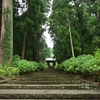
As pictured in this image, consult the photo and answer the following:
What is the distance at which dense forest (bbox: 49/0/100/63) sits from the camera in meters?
16.4

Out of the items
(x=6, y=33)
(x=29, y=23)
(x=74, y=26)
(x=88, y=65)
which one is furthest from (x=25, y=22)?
(x=88, y=65)

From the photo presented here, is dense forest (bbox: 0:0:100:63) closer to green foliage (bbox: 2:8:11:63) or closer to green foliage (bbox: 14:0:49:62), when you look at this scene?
green foliage (bbox: 14:0:49:62)

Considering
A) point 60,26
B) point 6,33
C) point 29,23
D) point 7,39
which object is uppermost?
point 60,26

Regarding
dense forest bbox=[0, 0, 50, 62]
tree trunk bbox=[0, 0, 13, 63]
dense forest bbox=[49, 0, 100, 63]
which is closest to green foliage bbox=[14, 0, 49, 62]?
dense forest bbox=[0, 0, 50, 62]

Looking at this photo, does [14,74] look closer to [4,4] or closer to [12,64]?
[12,64]

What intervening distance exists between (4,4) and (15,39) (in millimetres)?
4450

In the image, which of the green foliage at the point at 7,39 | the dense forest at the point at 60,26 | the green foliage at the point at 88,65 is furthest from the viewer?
the dense forest at the point at 60,26

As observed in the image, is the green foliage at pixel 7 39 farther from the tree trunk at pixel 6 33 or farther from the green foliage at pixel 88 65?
the green foliage at pixel 88 65

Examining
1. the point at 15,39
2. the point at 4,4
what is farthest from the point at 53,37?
the point at 4,4

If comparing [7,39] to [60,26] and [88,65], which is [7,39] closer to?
[88,65]

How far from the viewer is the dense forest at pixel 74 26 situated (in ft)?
53.9

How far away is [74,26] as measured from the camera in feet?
60.0

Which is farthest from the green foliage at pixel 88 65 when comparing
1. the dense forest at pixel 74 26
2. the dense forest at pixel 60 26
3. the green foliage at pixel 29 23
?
the dense forest at pixel 74 26

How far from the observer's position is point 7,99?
4027mm
